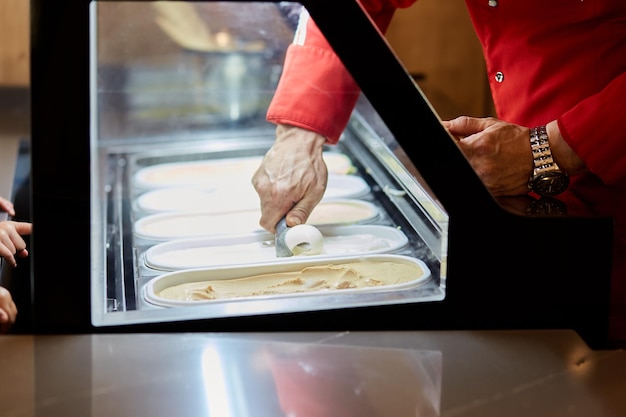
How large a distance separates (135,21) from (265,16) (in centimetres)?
35

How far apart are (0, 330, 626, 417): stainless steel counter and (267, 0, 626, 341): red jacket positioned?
0.81 feet

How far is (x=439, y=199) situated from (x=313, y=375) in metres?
0.28

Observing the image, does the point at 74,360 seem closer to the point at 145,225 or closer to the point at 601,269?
the point at 145,225

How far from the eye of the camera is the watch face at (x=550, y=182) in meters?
1.18

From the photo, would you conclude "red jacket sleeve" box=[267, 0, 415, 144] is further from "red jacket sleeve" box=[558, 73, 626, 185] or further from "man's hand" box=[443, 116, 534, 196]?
"red jacket sleeve" box=[558, 73, 626, 185]

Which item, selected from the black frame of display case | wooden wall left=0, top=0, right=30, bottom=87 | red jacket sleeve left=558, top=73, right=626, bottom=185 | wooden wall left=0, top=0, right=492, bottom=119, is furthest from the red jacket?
wooden wall left=0, top=0, right=30, bottom=87

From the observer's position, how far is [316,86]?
1.30 meters

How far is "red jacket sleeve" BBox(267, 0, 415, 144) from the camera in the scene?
48.4 inches

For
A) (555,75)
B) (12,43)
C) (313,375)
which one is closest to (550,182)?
(555,75)

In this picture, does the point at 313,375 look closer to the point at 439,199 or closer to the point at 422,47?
the point at 439,199

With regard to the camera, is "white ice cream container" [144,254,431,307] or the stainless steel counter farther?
"white ice cream container" [144,254,431,307]

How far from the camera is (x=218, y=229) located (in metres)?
1.40

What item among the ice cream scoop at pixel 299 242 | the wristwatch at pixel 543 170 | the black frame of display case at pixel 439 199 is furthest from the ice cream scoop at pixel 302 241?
the wristwatch at pixel 543 170

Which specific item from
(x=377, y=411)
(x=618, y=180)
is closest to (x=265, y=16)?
(x=618, y=180)
